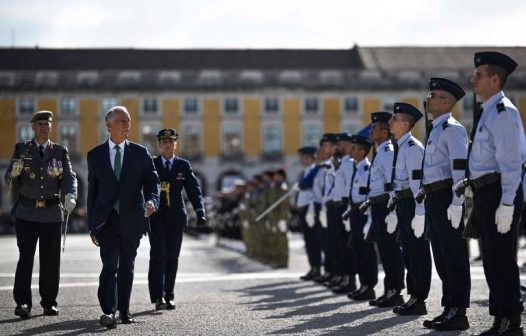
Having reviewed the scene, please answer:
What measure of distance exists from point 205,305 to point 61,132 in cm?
7045

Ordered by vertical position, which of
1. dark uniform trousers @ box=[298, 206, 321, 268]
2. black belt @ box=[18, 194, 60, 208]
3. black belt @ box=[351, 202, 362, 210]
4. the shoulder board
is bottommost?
dark uniform trousers @ box=[298, 206, 321, 268]

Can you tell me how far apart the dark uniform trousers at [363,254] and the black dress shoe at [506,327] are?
4321 mm

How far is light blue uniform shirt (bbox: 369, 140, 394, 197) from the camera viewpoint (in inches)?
426

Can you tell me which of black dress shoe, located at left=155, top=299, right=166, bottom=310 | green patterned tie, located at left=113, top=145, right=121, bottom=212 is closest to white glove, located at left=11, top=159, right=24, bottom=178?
green patterned tie, located at left=113, top=145, right=121, bottom=212

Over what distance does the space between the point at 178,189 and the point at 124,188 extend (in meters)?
2.26

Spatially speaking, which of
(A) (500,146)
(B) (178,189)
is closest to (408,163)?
(A) (500,146)

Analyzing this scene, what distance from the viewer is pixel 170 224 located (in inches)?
448

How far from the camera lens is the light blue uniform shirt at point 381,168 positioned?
1083 centimetres

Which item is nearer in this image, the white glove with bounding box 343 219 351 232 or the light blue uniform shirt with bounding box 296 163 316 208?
the white glove with bounding box 343 219 351 232

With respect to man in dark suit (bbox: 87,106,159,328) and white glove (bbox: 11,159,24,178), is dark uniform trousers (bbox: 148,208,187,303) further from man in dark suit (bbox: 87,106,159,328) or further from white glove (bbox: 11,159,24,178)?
man in dark suit (bbox: 87,106,159,328)

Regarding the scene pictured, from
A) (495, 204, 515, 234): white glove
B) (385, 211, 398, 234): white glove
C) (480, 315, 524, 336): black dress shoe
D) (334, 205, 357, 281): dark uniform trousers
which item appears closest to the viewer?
(495, 204, 515, 234): white glove

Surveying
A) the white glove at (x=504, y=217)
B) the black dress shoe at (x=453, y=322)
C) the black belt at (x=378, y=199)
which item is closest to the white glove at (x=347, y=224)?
the black belt at (x=378, y=199)

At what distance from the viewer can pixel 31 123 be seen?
34.2ft

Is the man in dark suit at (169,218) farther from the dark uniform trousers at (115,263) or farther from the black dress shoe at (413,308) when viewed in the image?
the black dress shoe at (413,308)
